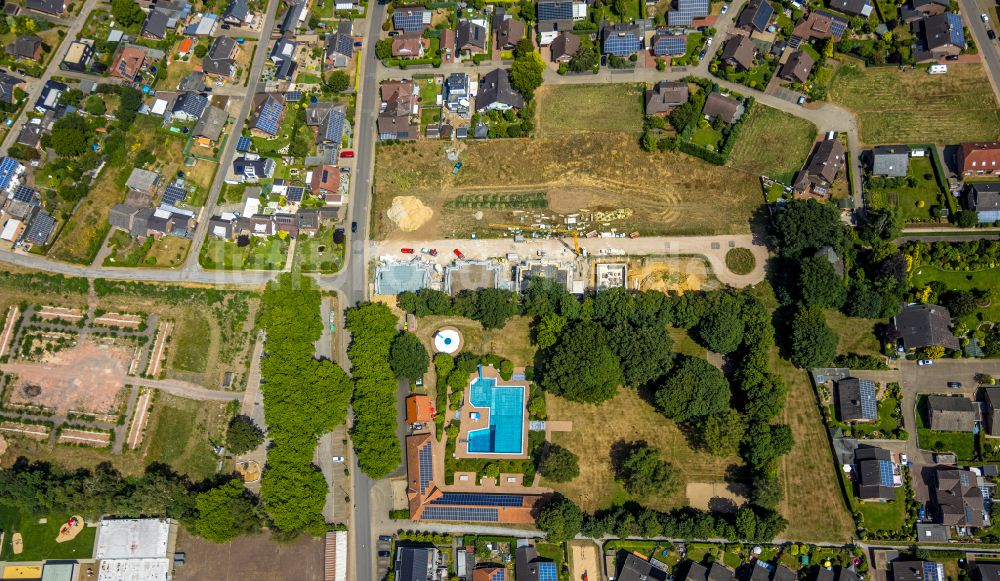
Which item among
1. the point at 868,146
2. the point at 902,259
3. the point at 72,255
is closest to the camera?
the point at 902,259

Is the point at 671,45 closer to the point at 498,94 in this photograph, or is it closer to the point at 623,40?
the point at 623,40

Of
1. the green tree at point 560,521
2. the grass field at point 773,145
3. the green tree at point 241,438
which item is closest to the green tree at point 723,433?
the green tree at point 560,521

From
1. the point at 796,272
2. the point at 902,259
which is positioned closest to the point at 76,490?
the point at 796,272

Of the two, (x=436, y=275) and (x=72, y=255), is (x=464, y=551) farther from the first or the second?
(x=72, y=255)

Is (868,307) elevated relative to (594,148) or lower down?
lower down

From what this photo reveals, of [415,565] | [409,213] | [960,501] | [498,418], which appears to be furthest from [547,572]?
[409,213]

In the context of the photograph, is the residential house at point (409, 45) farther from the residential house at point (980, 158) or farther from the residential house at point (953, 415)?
the residential house at point (953, 415)

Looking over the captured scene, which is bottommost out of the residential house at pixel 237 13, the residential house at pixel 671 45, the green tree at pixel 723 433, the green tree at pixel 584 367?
Result: the green tree at pixel 723 433
